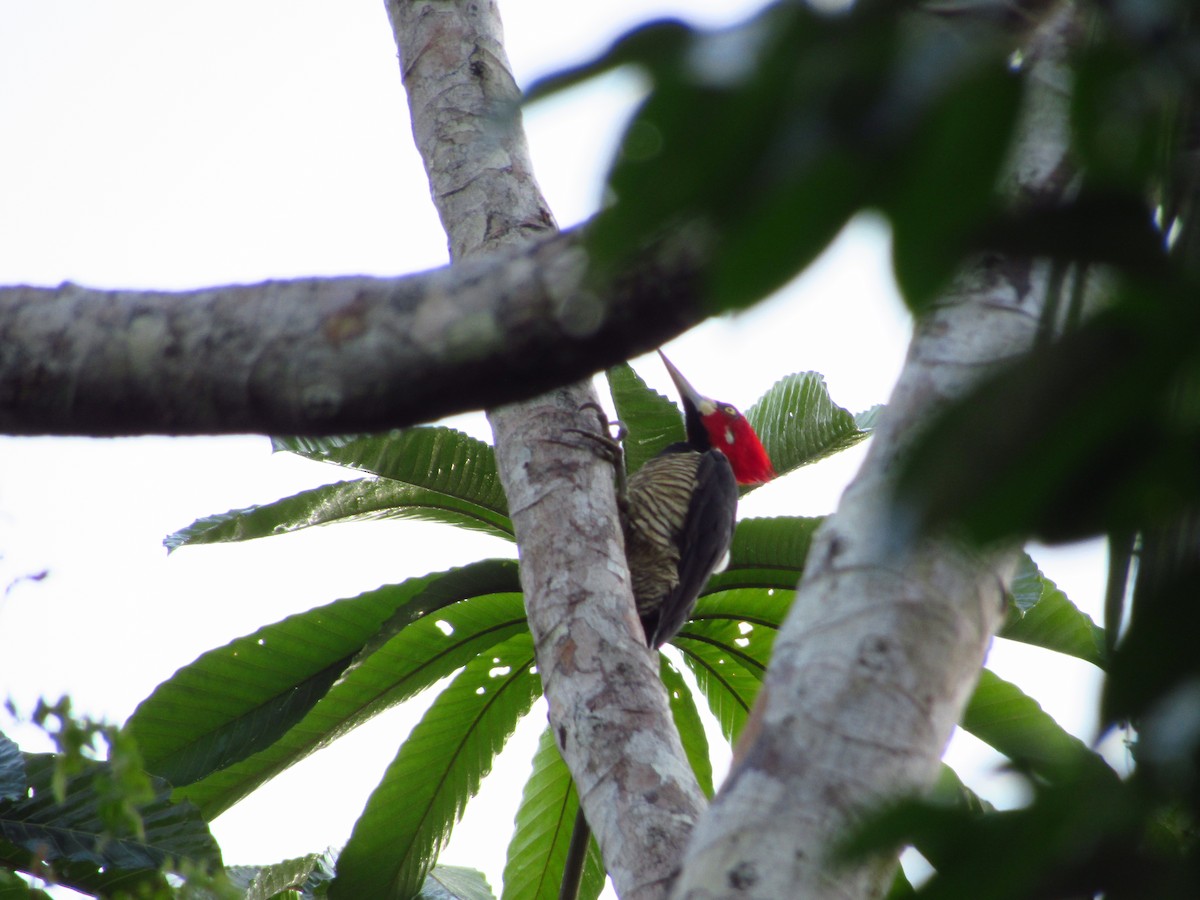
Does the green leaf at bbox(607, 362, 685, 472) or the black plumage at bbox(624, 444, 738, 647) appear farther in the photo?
the green leaf at bbox(607, 362, 685, 472)

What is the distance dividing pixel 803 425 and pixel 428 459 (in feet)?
4.85

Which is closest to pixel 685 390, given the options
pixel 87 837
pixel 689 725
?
pixel 689 725

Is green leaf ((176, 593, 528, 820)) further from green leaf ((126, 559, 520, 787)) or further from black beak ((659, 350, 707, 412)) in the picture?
black beak ((659, 350, 707, 412))

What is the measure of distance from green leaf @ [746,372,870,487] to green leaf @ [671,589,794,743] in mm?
660

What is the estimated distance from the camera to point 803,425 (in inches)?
167

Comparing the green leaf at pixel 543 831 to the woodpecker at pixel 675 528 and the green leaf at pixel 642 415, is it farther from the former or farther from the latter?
the green leaf at pixel 642 415

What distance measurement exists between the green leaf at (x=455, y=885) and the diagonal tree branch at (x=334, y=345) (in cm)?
321

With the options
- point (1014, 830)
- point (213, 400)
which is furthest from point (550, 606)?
point (1014, 830)

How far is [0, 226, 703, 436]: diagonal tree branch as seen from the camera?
1.16m

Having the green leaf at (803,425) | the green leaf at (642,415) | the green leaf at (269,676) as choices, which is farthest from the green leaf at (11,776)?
the green leaf at (803,425)

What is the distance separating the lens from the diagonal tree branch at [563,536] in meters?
2.03

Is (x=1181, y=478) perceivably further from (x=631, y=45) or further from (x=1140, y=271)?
(x=631, y=45)

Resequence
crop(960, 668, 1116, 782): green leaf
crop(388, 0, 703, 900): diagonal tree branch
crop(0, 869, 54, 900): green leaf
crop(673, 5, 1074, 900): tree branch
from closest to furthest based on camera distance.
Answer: crop(673, 5, 1074, 900): tree branch, crop(0, 869, 54, 900): green leaf, crop(388, 0, 703, 900): diagonal tree branch, crop(960, 668, 1116, 782): green leaf

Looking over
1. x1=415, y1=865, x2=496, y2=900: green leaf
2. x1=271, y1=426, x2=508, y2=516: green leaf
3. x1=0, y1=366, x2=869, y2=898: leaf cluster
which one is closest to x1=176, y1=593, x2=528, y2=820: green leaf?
x1=0, y1=366, x2=869, y2=898: leaf cluster
